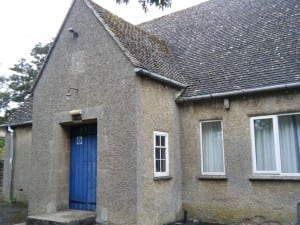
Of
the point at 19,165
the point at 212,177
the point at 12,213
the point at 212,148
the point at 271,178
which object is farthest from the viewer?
the point at 19,165

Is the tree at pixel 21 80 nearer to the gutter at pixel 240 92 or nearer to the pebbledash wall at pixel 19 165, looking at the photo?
the pebbledash wall at pixel 19 165

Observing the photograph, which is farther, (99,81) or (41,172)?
(41,172)

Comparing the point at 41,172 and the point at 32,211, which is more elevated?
the point at 41,172

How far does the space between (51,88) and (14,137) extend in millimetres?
5652

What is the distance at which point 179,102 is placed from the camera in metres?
9.96

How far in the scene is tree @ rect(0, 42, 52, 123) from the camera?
35.4m

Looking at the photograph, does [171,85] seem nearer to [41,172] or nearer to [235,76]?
[235,76]

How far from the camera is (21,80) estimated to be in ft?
118

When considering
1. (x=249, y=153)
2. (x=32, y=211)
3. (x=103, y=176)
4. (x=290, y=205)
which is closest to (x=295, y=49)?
(x=249, y=153)

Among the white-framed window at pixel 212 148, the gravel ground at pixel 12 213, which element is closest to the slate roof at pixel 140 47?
the white-framed window at pixel 212 148

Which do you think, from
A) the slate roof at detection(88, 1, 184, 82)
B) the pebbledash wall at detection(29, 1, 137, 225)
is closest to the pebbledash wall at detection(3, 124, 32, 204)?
the pebbledash wall at detection(29, 1, 137, 225)

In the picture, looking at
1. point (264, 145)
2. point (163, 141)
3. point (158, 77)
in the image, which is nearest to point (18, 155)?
point (163, 141)

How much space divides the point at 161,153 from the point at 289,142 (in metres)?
3.60

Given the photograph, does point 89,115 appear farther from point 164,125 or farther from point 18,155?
point 18,155
